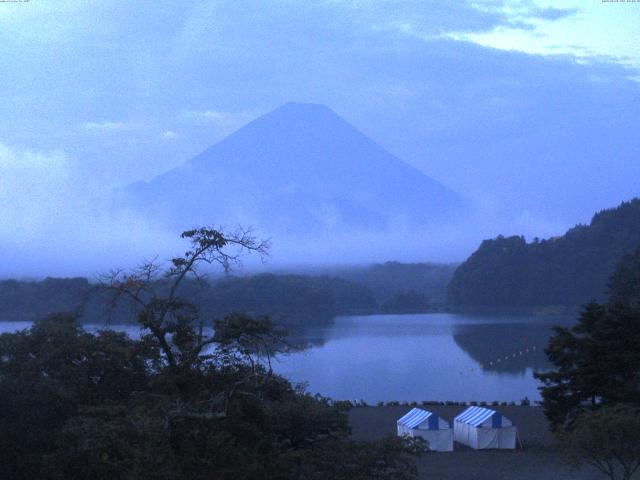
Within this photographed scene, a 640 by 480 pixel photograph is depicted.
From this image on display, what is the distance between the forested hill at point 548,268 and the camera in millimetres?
62500

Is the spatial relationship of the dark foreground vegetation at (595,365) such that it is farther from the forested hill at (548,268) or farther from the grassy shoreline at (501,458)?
the forested hill at (548,268)

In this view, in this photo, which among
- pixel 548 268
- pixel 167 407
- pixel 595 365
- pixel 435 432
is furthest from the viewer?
pixel 548 268

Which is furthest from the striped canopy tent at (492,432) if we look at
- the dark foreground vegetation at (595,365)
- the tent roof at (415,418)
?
the tent roof at (415,418)

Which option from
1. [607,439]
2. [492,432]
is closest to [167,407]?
[607,439]

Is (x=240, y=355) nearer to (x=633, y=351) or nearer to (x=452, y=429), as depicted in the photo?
(x=452, y=429)

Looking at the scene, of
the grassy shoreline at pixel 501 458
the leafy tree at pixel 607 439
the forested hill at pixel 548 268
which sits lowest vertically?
the grassy shoreline at pixel 501 458

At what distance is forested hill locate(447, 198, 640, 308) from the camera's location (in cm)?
6250

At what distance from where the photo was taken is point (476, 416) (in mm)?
13219

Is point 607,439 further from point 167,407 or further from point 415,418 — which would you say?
point 415,418

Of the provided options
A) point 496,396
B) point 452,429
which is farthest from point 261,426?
point 496,396

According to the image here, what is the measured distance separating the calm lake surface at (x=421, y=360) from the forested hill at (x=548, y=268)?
14669 mm

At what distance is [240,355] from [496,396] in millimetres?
15218

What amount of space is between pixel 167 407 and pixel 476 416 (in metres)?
7.96

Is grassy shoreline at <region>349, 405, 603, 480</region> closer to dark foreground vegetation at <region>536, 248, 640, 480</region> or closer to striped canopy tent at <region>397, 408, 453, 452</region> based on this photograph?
striped canopy tent at <region>397, 408, 453, 452</region>
